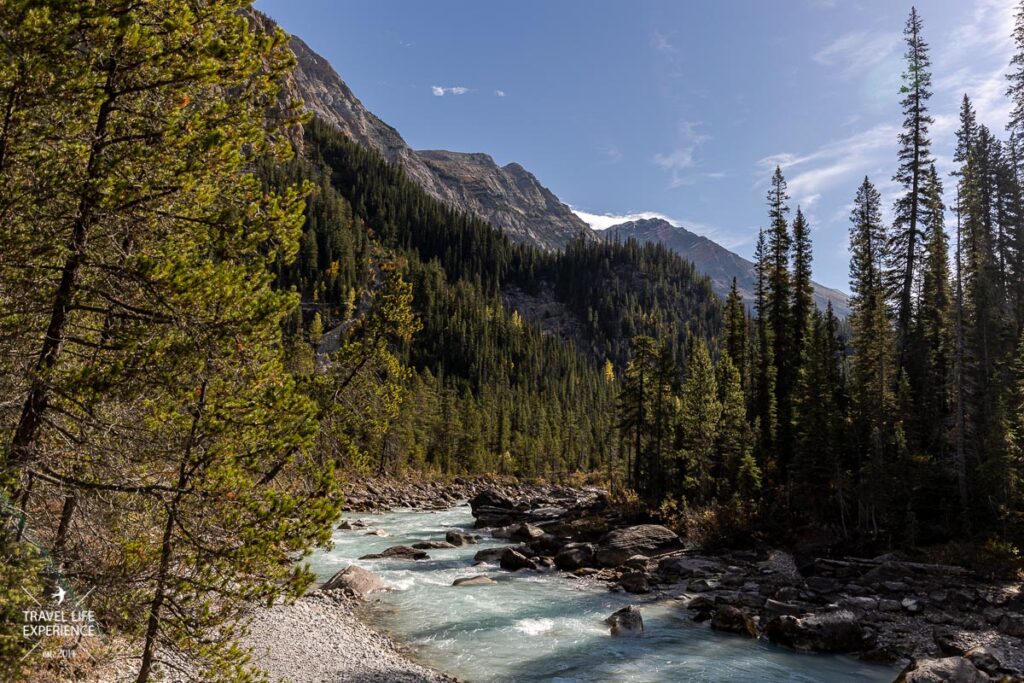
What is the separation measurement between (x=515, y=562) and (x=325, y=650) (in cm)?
1555

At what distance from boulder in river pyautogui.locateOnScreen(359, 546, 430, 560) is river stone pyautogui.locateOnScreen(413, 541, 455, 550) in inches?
67.3

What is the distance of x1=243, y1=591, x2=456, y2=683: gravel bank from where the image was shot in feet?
42.8

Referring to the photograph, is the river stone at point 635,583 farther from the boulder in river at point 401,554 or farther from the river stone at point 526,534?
the river stone at point 526,534

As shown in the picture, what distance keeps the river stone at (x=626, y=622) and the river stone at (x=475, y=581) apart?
6.87 meters

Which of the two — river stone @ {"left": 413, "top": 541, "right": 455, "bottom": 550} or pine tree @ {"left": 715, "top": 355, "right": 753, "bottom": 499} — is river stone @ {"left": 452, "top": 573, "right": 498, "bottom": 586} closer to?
river stone @ {"left": 413, "top": 541, "right": 455, "bottom": 550}

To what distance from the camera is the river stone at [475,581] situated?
80.3ft

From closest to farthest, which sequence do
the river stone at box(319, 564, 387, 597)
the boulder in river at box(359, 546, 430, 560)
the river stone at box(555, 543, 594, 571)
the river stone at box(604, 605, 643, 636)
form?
the river stone at box(604, 605, 643, 636) → the river stone at box(319, 564, 387, 597) → the boulder in river at box(359, 546, 430, 560) → the river stone at box(555, 543, 594, 571)

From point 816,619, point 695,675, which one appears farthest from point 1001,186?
point 695,675

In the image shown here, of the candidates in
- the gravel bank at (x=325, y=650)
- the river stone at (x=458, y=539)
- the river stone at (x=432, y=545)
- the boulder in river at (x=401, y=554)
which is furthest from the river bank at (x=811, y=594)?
the gravel bank at (x=325, y=650)

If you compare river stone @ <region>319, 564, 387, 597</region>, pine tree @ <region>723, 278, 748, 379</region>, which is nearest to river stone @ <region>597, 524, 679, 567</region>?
river stone @ <region>319, 564, 387, 597</region>

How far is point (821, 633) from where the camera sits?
58.5 ft

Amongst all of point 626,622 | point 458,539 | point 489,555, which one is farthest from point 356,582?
point 458,539

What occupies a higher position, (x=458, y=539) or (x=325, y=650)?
(x=325, y=650)

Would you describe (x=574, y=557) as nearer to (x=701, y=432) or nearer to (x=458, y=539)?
(x=458, y=539)
